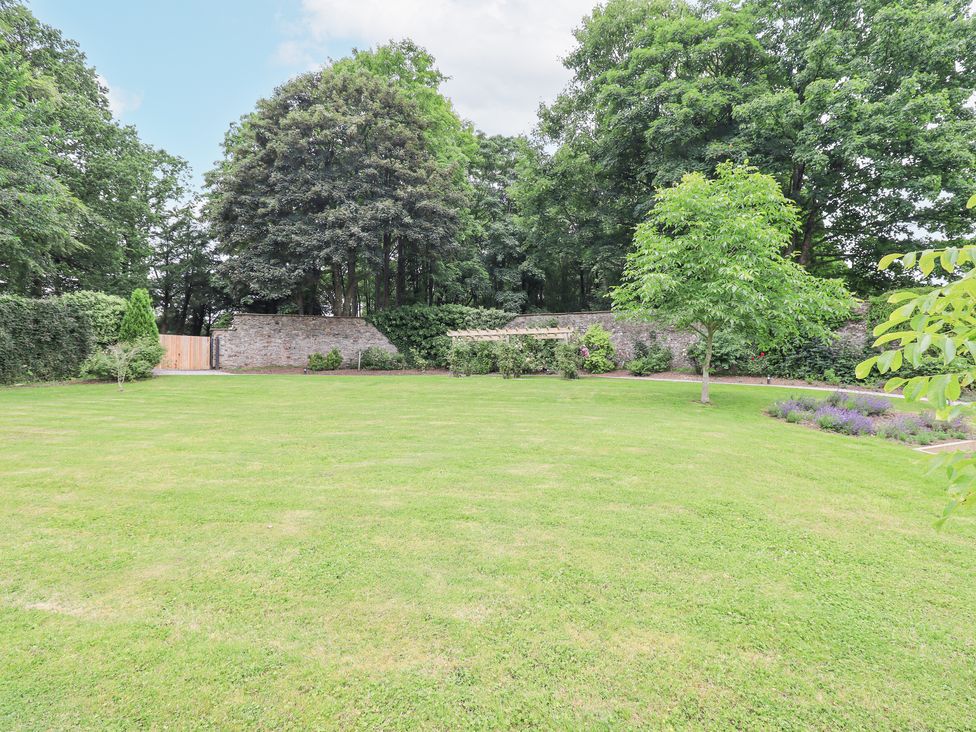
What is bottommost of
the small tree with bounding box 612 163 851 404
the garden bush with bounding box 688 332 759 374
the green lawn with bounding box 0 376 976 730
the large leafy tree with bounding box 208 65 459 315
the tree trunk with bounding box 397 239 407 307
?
the green lawn with bounding box 0 376 976 730

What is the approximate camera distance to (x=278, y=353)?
21641 mm

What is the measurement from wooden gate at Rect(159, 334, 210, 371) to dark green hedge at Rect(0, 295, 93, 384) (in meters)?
6.29

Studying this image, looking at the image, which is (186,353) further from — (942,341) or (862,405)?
(942,341)

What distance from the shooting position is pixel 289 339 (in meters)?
21.8

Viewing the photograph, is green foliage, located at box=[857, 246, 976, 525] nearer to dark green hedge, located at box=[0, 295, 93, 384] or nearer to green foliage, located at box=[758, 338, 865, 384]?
green foliage, located at box=[758, 338, 865, 384]

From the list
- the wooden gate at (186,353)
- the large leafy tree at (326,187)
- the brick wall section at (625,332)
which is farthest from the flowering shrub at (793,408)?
the wooden gate at (186,353)

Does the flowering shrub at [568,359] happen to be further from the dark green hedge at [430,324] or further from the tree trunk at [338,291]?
the tree trunk at [338,291]

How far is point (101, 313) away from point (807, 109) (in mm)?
22962

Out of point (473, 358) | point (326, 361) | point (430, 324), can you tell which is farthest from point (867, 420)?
point (326, 361)

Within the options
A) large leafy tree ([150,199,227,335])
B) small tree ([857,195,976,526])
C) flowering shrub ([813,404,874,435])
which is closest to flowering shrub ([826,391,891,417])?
flowering shrub ([813,404,874,435])

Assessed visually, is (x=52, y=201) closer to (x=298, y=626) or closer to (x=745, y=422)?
(x=298, y=626)

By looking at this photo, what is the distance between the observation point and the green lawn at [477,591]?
5.59 ft

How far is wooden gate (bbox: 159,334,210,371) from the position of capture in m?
20.4

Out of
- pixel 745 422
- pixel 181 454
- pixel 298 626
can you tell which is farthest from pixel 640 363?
pixel 298 626
